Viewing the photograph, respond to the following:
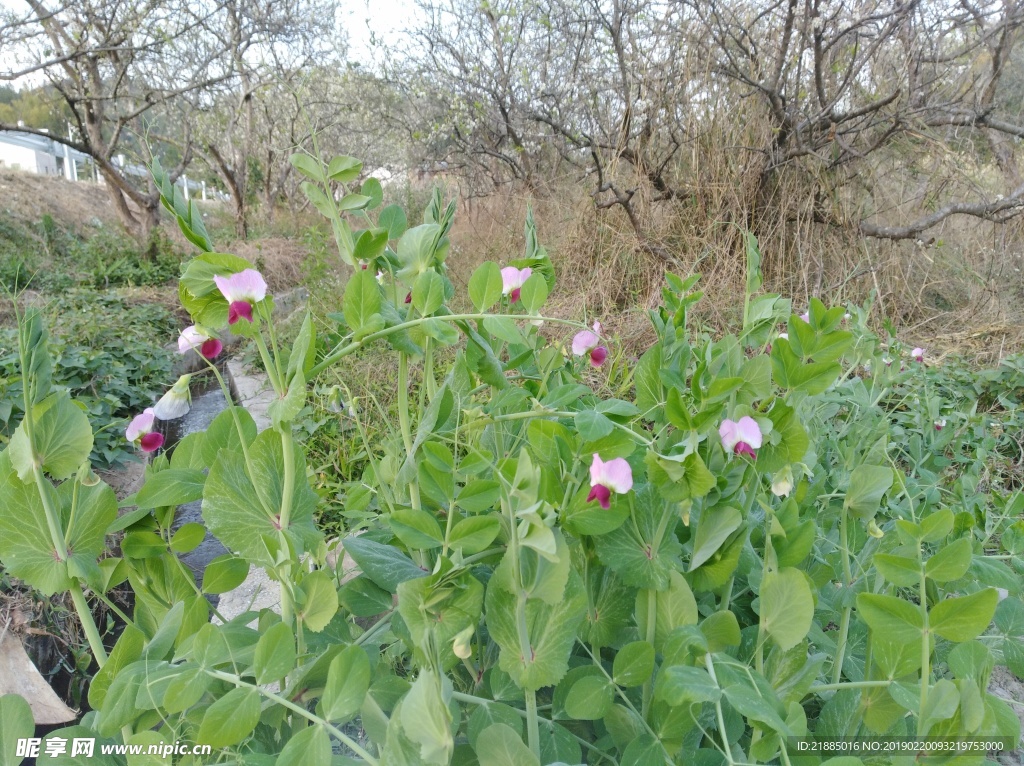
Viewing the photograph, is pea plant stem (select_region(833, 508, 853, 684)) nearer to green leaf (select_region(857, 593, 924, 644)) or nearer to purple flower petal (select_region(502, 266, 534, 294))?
green leaf (select_region(857, 593, 924, 644))

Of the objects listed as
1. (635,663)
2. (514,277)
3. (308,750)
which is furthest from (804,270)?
(308,750)

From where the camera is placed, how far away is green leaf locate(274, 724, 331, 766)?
503 mm

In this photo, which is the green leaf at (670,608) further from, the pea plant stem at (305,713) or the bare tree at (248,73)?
the bare tree at (248,73)

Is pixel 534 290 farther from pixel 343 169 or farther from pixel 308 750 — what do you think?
pixel 308 750

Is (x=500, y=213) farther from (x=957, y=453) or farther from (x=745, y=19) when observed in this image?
(x=957, y=453)

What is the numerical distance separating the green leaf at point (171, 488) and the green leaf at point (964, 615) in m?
0.71

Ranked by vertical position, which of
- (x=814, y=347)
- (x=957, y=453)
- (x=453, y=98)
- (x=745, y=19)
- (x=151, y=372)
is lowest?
(x=957, y=453)

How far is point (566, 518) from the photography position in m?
0.57

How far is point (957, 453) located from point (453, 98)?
6.11 meters

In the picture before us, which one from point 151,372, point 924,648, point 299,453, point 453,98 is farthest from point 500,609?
point 453,98

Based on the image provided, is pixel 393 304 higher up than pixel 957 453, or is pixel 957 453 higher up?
pixel 393 304

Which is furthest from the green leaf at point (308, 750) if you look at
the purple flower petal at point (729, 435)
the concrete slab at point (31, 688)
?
the concrete slab at point (31, 688)

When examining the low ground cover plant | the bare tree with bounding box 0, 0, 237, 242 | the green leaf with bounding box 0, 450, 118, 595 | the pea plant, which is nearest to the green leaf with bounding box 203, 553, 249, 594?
the pea plant

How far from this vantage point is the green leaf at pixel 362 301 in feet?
1.99
